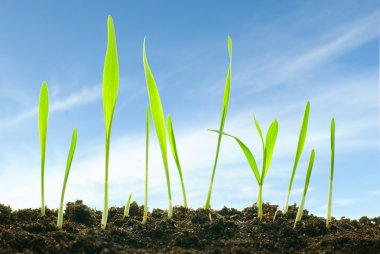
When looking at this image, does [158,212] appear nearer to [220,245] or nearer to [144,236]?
[144,236]

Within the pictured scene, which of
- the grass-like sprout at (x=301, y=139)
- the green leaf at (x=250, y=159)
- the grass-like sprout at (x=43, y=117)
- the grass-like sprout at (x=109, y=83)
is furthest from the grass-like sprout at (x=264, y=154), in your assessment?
the grass-like sprout at (x=43, y=117)

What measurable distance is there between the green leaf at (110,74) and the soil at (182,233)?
0.48 metres

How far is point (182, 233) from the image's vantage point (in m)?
2.20

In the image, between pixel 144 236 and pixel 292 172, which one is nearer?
pixel 144 236

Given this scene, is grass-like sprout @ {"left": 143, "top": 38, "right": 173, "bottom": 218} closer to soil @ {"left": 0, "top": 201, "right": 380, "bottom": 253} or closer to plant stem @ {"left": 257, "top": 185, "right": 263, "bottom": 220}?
soil @ {"left": 0, "top": 201, "right": 380, "bottom": 253}

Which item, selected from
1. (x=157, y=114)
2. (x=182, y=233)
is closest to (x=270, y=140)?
(x=157, y=114)

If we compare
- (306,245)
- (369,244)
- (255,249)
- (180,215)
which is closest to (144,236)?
(180,215)

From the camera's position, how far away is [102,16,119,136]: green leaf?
2268mm

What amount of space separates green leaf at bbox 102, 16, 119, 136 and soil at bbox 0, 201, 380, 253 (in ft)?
1.56

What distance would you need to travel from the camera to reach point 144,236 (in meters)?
2.26

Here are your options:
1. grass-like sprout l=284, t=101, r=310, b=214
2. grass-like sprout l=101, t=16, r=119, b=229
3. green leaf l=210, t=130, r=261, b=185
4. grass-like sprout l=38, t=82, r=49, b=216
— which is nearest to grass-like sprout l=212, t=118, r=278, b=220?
green leaf l=210, t=130, r=261, b=185

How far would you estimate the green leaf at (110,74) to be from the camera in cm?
227

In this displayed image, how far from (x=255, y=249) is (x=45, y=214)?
1.09 meters

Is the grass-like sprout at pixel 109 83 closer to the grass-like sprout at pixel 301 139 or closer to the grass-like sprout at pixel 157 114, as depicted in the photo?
the grass-like sprout at pixel 157 114
